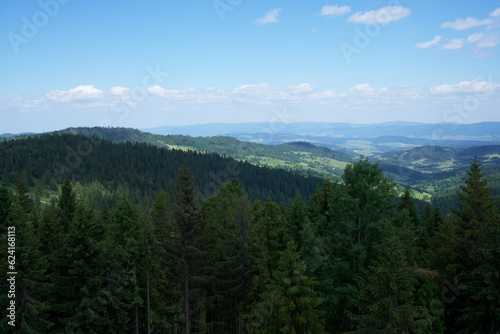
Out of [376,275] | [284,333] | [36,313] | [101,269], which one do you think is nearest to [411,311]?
[376,275]

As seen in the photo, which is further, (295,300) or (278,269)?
(278,269)

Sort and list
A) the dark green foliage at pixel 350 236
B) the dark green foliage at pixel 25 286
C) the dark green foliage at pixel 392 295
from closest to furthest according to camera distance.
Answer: the dark green foliage at pixel 392 295
the dark green foliage at pixel 25 286
the dark green foliage at pixel 350 236

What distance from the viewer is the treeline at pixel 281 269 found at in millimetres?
18156

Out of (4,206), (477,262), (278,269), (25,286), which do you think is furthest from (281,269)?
(4,206)

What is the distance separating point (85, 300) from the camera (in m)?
21.2

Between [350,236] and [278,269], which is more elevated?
[350,236]

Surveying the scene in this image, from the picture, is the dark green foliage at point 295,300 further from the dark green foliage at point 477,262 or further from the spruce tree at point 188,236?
the dark green foliage at point 477,262

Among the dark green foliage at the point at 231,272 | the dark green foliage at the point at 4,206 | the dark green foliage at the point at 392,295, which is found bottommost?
the dark green foliage at the point at 231,272

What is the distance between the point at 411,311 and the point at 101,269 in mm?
20276

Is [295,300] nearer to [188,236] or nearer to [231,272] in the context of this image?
[188,236]

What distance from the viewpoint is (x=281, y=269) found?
18.8 meters

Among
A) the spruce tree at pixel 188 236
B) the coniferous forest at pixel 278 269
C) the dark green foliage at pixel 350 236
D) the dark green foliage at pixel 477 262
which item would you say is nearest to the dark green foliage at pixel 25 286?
the coniferous forest at pixel 278 269

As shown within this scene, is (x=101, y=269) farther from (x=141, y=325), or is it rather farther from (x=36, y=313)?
(x=141, y=325)

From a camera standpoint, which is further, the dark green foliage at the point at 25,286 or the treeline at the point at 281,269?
the dark green foliage at the point at 25,286
